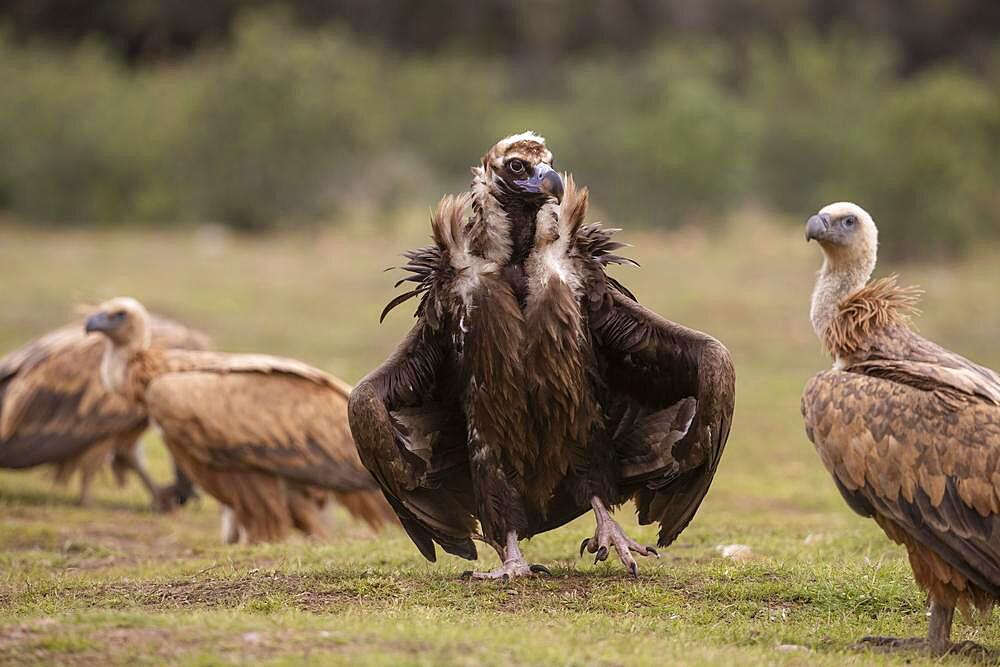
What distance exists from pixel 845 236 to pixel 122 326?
580cm

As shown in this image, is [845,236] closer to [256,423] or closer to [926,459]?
[926,459]

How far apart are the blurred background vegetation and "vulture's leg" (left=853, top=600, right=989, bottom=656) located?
18.1 m

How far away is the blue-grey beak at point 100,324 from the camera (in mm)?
10836

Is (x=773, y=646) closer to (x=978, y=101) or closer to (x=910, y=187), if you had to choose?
(x=910, y=187)

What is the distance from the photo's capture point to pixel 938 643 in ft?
20.7

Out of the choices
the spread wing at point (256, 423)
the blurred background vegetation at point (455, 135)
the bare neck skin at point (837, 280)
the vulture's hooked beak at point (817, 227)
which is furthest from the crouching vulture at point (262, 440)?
the blurred background vegetation at point (455, 135)

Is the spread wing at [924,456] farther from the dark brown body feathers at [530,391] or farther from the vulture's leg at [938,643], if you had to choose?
the dark brown body feathers at [530,391]

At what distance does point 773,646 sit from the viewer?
624 cm

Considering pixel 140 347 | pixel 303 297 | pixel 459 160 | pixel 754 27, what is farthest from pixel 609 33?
pixel 140 347

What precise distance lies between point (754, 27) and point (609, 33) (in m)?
4.78

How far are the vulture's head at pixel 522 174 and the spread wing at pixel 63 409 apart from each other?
5.48m

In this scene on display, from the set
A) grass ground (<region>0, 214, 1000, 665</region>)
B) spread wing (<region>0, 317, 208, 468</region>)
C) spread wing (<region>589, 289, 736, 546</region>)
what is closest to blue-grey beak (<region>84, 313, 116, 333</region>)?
spread wing (<region>0, 317, 208, 468</region>)

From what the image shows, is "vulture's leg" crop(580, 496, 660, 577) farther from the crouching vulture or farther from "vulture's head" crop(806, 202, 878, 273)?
the crouching vulture

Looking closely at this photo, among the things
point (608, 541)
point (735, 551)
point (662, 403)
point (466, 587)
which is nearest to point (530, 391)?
point (662, 403)
